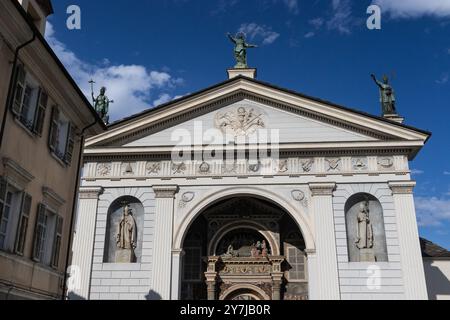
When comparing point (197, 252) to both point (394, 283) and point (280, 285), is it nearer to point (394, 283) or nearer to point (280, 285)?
point (280, 285)

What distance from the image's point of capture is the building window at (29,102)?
36.2ft

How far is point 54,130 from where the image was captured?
43.0 ft

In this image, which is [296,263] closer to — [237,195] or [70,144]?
[237,195]

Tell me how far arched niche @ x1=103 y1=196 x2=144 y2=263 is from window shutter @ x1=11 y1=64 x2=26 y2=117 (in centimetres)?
1156

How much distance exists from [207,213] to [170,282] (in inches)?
157

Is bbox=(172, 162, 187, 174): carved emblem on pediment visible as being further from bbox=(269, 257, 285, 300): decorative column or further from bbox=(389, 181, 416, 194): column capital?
bbox=(389, 181, 416, 194): column capital

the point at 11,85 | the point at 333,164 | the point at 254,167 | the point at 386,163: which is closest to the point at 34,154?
the point at 11,85

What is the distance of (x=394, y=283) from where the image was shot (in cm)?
1980

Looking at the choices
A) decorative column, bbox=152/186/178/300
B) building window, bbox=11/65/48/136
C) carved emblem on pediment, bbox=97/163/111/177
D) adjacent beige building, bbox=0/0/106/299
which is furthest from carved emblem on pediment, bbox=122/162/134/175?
building window, bbox=11/65/48/136

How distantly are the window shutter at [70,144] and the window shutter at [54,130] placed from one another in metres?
0.70

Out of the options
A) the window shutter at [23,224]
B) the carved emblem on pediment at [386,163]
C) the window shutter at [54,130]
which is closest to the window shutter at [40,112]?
the window shutter at [54,130]

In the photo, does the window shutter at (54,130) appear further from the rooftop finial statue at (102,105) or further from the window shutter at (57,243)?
the rooftop finial statue at (102,105)

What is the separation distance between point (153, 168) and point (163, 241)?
11.3 feet
